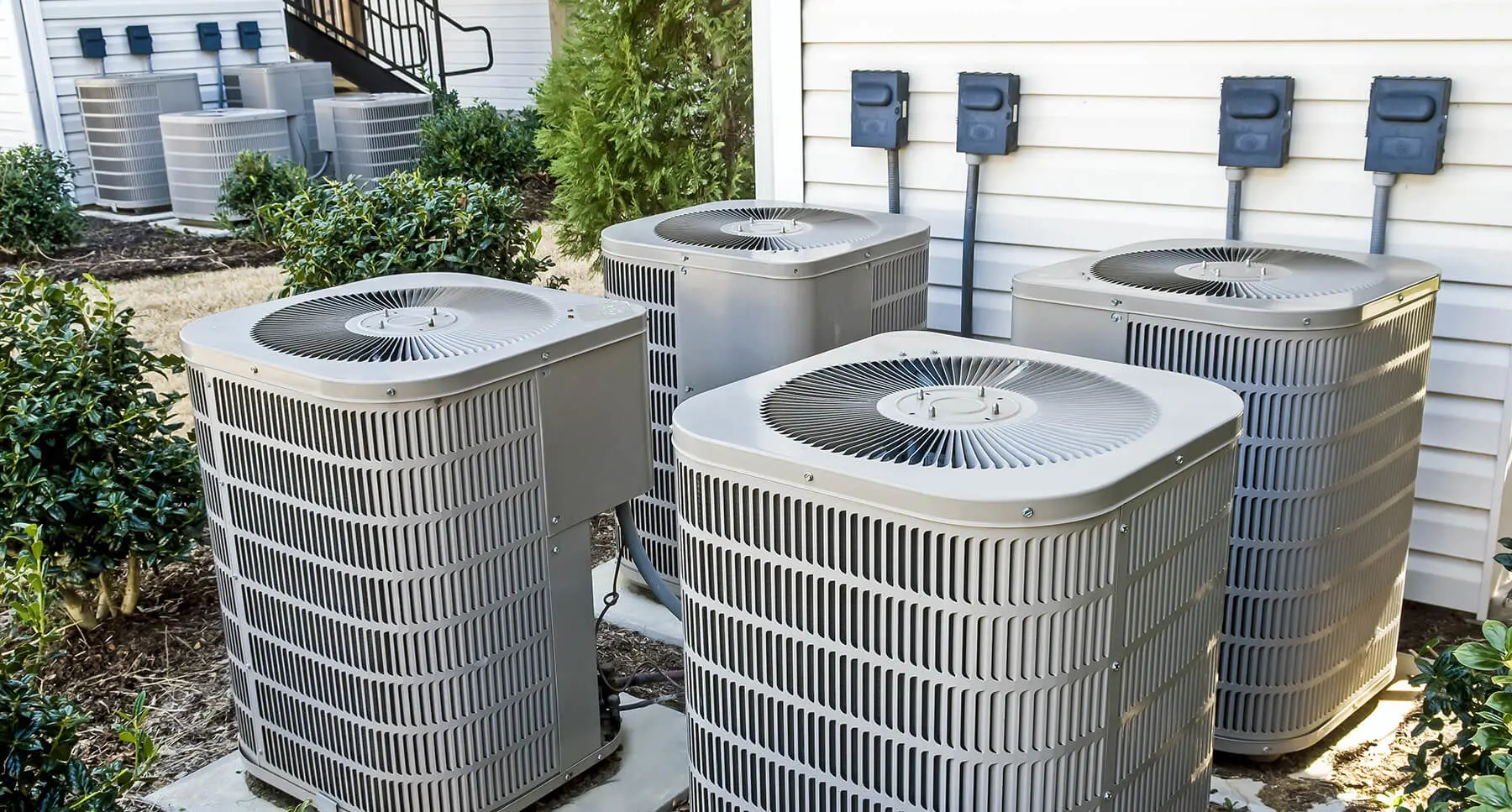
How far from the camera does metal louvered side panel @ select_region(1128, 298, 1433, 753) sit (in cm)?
258

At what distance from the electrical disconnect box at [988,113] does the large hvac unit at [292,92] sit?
8604 millimetres

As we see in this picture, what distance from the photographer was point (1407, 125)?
3.16m

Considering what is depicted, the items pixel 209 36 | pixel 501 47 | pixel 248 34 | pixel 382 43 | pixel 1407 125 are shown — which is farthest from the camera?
pixel 501 47

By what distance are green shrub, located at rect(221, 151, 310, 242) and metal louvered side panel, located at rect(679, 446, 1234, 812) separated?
8.16 m

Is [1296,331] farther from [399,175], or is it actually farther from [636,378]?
[399,175]

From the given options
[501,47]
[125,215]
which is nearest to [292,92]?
[125,215]

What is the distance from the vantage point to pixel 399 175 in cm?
487

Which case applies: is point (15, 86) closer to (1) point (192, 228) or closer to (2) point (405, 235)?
(1) point (192, 228)

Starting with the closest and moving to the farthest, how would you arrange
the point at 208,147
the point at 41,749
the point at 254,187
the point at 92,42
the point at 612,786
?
the point at 41,749 → the point at 612,786 → the point at 254,187 → the point at 208,147 → the point at 92,42

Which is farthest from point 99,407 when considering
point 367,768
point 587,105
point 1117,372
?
point 587,105

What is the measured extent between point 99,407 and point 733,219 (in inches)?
71.4

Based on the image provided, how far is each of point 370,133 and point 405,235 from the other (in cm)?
667

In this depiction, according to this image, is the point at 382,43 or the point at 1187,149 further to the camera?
the point at 382,43

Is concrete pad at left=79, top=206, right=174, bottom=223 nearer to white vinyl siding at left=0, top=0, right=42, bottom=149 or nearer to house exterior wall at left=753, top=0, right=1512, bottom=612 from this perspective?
white vinyl siding at left=0, top=0, right=42, bottom=149
